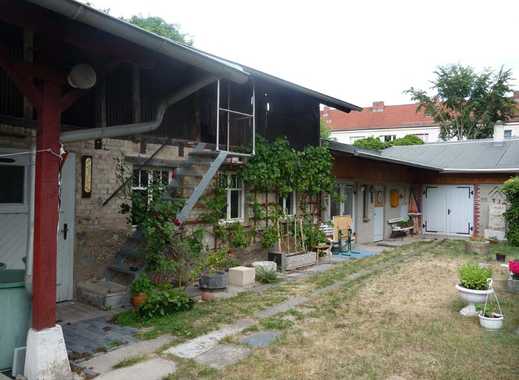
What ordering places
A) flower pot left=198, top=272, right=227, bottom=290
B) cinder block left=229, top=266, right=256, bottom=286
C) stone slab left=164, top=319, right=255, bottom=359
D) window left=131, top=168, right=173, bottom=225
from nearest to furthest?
stone slab left=164, top=319, right=255, bottom=359
window left=131, top=168, right=173, bottom=225
flower pot left=198, top=272, right=227, bottom=290
cinder block left=229, top=266, right=256, bottom=286

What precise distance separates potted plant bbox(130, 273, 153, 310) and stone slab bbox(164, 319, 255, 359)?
Answer: 1.29 meters

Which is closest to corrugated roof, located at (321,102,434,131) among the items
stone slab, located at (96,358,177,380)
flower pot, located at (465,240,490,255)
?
flower pot, located at (465,240,490,255)

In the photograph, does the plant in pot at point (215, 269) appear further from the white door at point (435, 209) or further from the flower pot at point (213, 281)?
the white door at point (435, 209)

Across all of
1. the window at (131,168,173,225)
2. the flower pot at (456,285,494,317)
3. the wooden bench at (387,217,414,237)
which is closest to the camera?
the flower pot at (456,285,494,317)

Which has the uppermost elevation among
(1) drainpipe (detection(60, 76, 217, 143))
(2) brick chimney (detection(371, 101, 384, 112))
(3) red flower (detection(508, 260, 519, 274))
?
(2) brick chimney (detection(371, 101, 384, 112))

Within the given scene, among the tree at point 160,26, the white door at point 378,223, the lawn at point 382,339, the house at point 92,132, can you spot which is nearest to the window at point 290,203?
the house at point 92,132

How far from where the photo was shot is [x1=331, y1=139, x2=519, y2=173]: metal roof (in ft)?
53.5

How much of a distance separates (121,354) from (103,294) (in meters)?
1.80

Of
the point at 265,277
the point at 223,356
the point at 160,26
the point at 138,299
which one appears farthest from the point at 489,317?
the point at 160,26

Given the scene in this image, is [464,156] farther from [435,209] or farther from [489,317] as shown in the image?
[489,317]

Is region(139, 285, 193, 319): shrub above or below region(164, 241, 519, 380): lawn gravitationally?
above

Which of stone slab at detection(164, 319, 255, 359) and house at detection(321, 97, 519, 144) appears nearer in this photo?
stone slab at detection(164, 319, 255, 359)

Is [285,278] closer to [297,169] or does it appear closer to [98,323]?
[297,169]

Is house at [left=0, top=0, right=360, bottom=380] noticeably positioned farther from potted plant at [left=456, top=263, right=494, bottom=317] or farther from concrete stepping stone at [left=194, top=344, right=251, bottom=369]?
potted plant at [left=456, top=263, right=494, bottom=317]
